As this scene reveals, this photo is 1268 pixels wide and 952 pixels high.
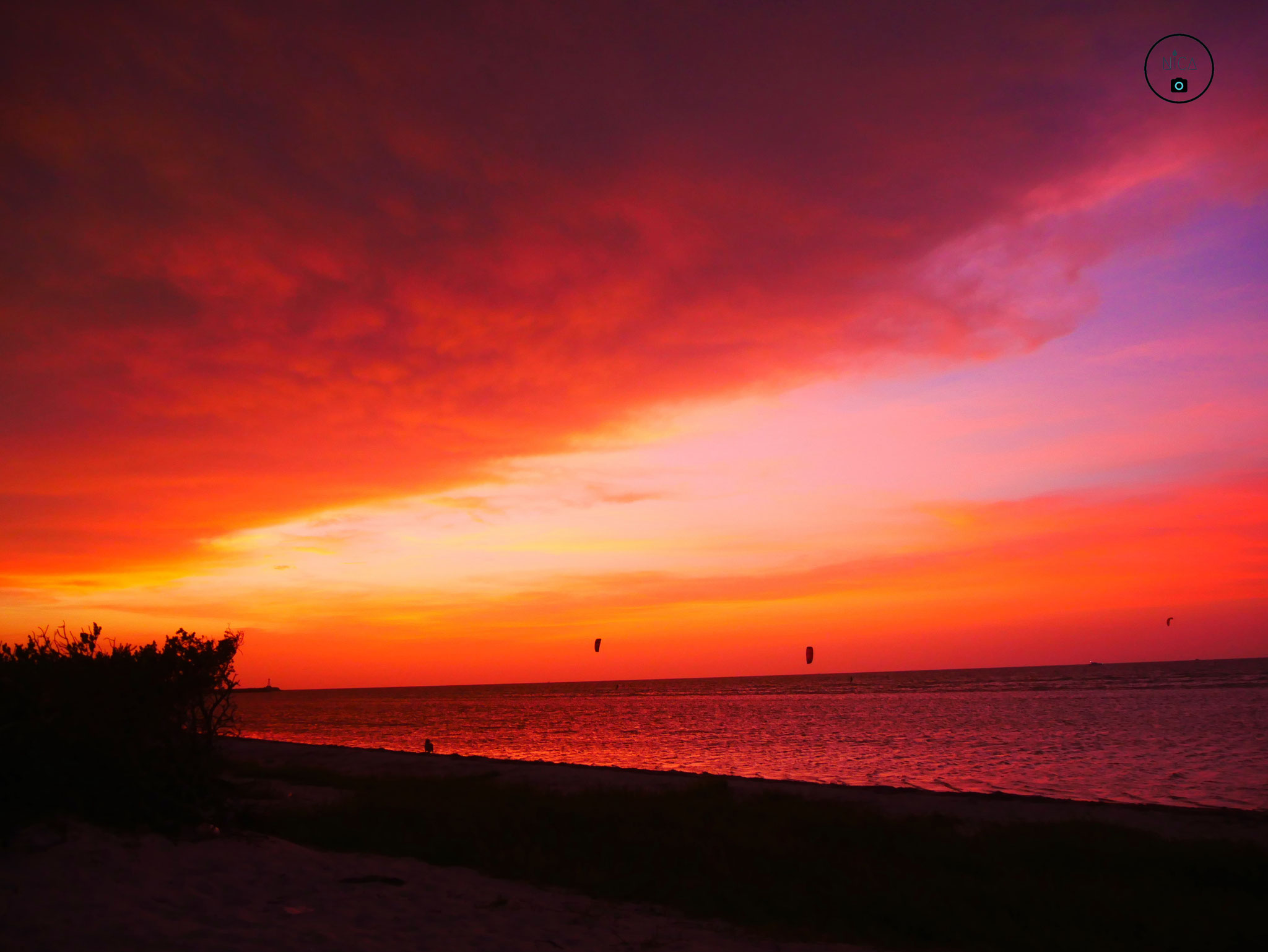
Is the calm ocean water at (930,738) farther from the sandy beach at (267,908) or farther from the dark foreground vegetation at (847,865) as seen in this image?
the sandy beach at (267,908)

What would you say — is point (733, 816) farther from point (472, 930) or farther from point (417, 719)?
point (417, 719)

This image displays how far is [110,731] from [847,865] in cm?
1179

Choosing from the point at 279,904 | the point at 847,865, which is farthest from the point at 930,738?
the point at 279,904

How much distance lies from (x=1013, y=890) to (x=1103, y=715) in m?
55.1

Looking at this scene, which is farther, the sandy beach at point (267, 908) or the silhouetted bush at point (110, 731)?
the silhouetted bush at point (110, 731)

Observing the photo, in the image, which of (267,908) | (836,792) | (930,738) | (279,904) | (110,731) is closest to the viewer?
(267,908)

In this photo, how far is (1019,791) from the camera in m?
24.6

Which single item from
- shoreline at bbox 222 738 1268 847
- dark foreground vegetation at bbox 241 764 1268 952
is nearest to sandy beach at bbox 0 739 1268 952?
dark foreground vegetation at bbox 241 764 1268 952

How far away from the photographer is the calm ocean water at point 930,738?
2738cm

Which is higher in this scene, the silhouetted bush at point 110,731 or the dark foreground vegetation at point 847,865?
the silhouetted bush at point 110,731

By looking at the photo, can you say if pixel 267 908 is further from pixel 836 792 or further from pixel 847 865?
pixel 836 792

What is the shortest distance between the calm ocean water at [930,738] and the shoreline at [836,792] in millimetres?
5266

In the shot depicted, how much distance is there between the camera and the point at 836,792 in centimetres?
2097

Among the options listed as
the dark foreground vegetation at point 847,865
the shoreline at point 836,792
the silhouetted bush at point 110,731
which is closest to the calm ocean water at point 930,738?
the shoreline at point 836,792
